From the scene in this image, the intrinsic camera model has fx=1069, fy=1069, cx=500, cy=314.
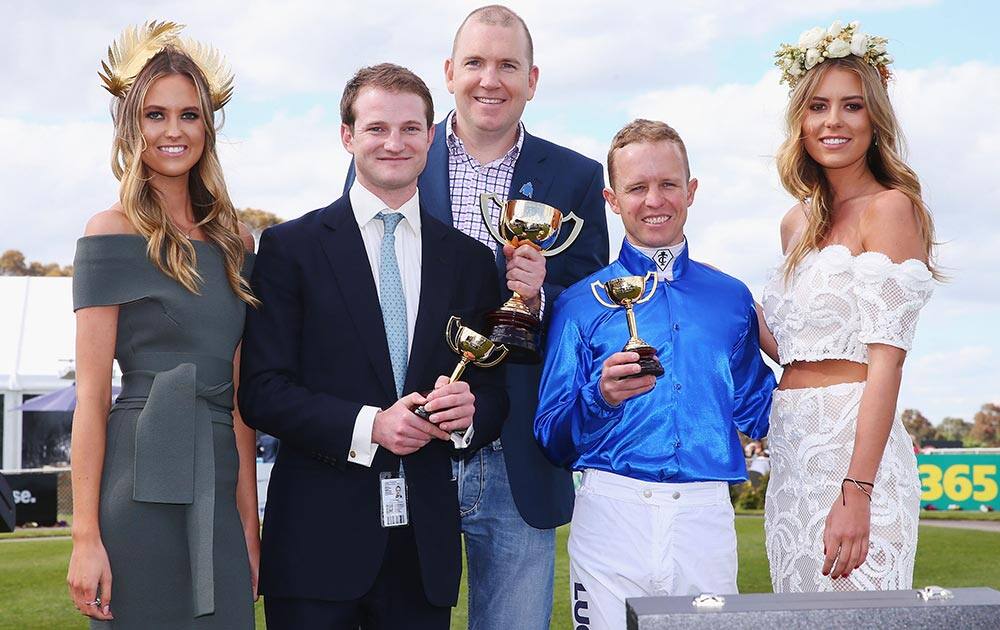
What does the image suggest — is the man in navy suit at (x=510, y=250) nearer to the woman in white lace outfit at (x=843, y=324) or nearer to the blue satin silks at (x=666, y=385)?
the blue satin silks at (x=666, y=385)

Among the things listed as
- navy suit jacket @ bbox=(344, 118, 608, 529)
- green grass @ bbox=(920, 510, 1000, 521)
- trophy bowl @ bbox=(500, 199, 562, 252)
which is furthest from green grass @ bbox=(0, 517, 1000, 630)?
trophy bowl @ bbox=(500, 199, 562, 252)

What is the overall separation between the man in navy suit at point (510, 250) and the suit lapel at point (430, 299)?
0.26m

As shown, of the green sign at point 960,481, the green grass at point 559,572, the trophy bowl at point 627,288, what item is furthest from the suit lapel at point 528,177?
the green sign at point 960,481

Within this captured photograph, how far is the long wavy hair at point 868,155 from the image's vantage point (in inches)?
156

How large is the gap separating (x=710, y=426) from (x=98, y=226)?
216cm

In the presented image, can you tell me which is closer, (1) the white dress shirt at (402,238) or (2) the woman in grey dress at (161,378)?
(2) the woman in grey dress at (161,378)

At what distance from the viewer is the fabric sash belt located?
10.9ft

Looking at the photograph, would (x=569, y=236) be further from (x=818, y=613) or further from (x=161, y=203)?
(x=818, y=613)

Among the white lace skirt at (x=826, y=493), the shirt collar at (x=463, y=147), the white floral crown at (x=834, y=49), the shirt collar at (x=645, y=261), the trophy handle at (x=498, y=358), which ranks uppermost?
the white floral crown at (x=834, y=49)

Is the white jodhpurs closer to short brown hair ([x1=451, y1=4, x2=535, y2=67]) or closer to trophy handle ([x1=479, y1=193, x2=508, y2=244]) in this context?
trophy handle ([x1=479, y1=193, x2=508, y2=244])

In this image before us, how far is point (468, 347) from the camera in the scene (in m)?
A: 3.49

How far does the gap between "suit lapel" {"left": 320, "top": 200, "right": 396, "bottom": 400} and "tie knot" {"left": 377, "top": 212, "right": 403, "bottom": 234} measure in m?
0.10

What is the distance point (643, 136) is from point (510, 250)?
0.64 m

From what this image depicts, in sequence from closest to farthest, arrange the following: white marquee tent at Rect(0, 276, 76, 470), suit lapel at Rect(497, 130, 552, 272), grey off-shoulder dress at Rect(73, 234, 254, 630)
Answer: grey off-shoulder dress at Rect(73, 234, 254, 630), suit lapel at Rect(497, 130, 552, 272), white marquee tent at Rect(0, 276, 76, 470)
